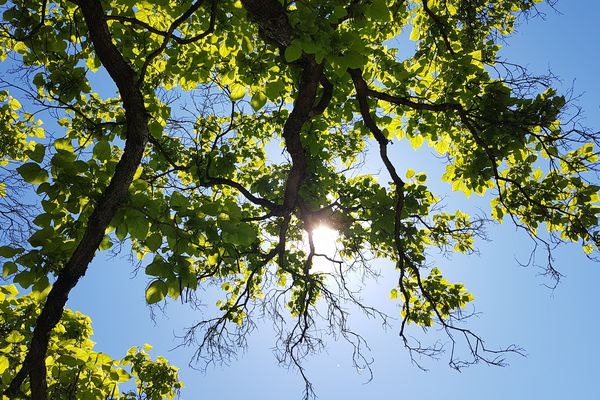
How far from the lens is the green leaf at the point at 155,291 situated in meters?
2.05

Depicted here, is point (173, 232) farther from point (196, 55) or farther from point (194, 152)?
point (194, 152)

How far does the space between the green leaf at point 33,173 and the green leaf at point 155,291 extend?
0.99 metres

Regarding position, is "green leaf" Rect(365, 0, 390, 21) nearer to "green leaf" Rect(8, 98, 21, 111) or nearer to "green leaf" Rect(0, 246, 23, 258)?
"green leaf" Rect(0, 246, 23, 258)

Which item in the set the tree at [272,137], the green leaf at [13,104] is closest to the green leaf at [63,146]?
the tree at [272,137]

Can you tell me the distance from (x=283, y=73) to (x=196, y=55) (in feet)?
3.83

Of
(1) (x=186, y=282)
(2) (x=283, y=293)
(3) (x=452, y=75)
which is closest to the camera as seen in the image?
(1) (x=186, y=282)

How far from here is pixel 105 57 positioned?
130 inches

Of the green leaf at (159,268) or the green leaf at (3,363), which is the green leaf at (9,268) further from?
the green leaf at (3,363)

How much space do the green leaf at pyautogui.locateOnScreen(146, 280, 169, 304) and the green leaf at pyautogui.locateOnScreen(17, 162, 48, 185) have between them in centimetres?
99

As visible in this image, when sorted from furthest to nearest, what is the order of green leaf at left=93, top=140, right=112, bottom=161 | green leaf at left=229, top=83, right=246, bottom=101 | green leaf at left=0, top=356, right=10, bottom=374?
green leaf at left=229, top=83, right=246, bottom=101, green leaf at left=0, top=356, right=10, bottom=374, green leaf at left=93, top=140, right=112, bottom=161

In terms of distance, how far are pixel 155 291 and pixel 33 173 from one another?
1063mm

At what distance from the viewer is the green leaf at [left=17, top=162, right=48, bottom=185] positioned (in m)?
2.28

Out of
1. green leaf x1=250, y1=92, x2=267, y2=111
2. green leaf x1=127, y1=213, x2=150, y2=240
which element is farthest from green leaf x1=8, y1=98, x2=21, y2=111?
green leaf x1=127, y1=213, x2=150, y2=240

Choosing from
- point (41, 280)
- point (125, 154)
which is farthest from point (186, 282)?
point (125, 154)
